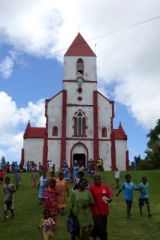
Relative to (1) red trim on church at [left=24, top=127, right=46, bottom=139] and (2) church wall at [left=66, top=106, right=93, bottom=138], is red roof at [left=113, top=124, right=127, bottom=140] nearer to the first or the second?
(2) church wall at [left=66, top=106, right=93, bottom=138]

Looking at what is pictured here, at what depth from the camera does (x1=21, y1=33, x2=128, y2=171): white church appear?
170 ft

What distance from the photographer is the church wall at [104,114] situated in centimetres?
5294

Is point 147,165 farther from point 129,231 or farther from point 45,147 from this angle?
point 129,231

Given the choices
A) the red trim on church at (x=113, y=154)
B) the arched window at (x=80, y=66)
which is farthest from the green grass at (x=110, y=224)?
the arched window at (x=80, y=66)

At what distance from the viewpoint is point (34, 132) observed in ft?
184

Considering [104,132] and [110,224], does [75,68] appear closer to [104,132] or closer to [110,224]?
[104,132]

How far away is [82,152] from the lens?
52.0m

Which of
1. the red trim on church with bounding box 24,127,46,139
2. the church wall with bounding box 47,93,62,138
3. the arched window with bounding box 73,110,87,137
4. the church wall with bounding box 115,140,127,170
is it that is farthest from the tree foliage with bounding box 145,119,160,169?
the red trim on church with bounding box 24,127,46,139

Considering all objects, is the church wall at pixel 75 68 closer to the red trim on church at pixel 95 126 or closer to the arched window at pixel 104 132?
the red trim on church at pixel 95 126

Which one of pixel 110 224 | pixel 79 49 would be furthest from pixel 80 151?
pixel 110 224

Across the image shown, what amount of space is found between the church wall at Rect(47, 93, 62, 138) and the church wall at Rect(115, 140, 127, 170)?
23.3 feet

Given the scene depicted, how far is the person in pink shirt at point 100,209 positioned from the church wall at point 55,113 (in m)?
41.4

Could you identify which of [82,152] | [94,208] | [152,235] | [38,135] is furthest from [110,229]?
[38,135]

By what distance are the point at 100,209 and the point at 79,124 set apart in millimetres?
42158
